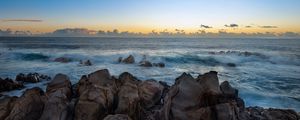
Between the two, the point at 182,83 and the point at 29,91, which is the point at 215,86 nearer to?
the point at 182,83

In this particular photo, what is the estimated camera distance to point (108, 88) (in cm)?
983

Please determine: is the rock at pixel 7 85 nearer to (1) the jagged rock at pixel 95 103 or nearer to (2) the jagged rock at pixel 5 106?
(2) the jagged rock at pixel 5 106

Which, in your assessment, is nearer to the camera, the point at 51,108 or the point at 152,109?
the point at 51,108

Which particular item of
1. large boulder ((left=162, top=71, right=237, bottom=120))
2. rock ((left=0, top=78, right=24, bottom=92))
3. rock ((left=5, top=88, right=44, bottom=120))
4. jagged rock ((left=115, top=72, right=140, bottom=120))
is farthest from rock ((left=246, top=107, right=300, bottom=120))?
rock ((left=0, top=78, right=24, bottom=92))

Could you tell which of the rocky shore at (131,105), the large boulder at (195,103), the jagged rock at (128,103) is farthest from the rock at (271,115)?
the jagged rock at (128,103)

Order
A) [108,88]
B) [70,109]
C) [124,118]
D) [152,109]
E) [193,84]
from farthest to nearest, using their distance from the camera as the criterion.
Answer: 1. [152,109]
2. [108,88]
3. [70,109]
4. [193,84]
5. [124,118]

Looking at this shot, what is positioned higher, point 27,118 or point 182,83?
point 182,83

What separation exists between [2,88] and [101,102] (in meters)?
8.58

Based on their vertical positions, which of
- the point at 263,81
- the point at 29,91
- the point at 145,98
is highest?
the point at 29,91

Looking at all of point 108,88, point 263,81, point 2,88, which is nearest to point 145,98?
point 108,88

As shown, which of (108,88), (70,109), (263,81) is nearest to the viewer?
(70,109)

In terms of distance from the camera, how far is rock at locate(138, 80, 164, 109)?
11.1 m

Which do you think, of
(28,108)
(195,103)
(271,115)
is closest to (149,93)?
(195,103)

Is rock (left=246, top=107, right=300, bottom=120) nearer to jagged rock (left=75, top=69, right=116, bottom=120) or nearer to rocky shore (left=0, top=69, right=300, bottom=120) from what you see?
rocky shore (left=0, top=69, right=300, bottom=120)
